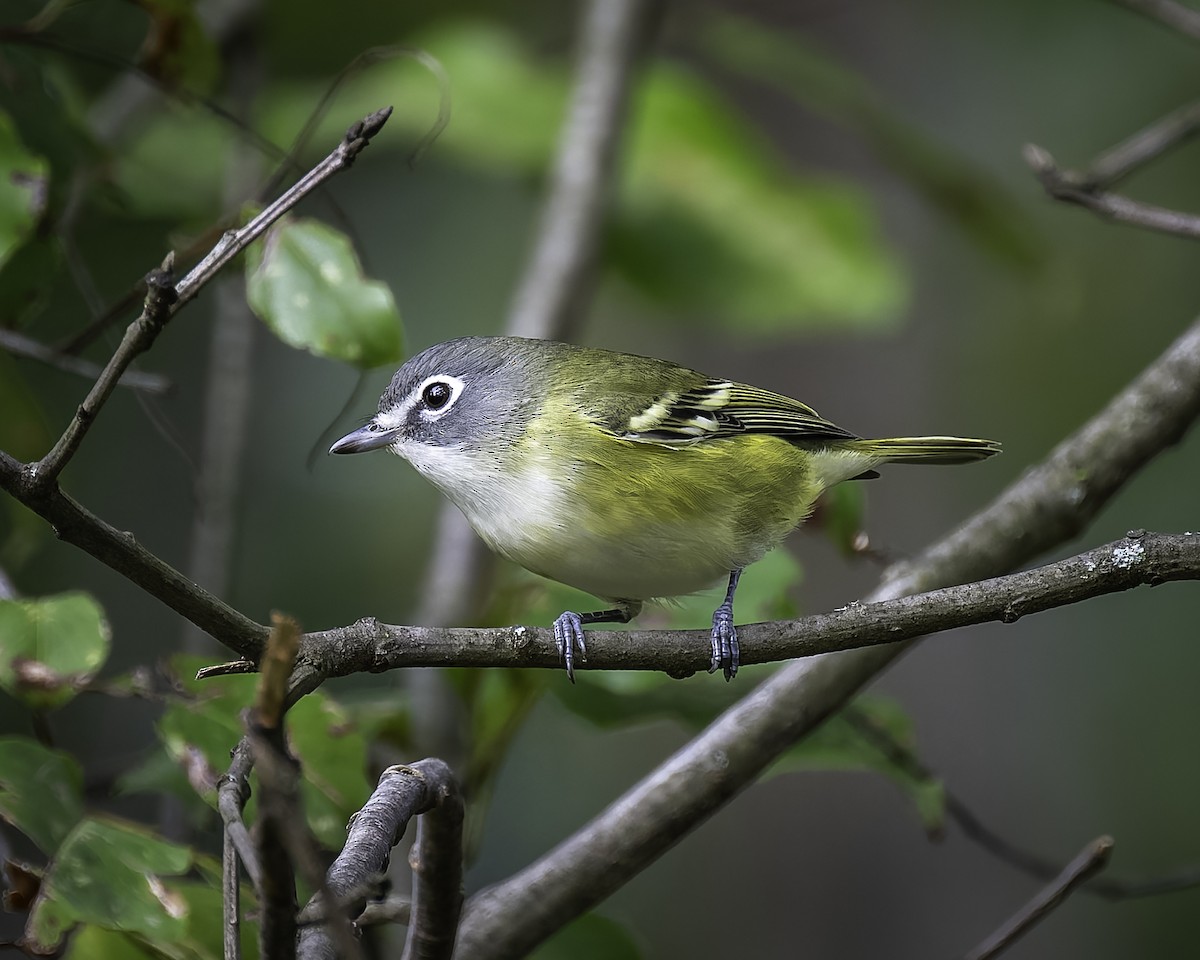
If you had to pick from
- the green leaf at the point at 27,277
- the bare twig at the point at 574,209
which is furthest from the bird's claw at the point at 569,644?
the bare twig at the point at 574,209

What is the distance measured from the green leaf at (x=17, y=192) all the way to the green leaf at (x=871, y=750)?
1.95 m

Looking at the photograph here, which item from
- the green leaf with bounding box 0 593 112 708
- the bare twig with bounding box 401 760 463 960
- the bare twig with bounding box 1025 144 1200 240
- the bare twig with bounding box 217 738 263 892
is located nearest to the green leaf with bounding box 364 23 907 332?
the bare twig with bounding box 1025 144 1200 240

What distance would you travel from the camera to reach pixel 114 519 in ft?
16.6

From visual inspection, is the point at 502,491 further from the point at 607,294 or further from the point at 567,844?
the point at 607,294

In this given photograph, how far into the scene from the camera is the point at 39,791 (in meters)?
1.94

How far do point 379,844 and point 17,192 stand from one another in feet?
4.74

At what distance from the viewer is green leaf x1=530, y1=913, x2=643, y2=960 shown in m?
2.73

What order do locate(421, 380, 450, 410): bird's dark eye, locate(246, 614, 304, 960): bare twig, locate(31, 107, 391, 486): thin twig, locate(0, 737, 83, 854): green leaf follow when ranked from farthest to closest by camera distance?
locate(421, 380, 450, 410): bird's dark eye → locate(0, 737, 83, 854): green leaf → locate(31, 107, 391, 486): thin twig → locate(246, 614, 304, 960): bare twig

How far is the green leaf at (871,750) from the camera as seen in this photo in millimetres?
2773

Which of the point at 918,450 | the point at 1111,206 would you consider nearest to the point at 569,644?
the point at 918,450

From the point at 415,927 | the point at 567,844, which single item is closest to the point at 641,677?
the point at 567,844

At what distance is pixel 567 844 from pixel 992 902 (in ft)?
11.1

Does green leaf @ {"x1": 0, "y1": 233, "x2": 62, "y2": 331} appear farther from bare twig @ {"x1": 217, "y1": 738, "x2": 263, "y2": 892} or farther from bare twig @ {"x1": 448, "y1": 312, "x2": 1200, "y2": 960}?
bare twig @ {"x1": 448, "y1": 312, "x2": 1200, "y2": 960}

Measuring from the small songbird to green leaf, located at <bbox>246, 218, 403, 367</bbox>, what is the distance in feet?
2.04
